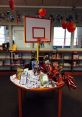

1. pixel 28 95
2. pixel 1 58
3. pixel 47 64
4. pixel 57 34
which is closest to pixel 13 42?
pixel 1 58

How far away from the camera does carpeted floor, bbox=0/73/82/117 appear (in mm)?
3553

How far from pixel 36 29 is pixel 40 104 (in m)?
1.71

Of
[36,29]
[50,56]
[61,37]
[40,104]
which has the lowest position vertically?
[40,104]

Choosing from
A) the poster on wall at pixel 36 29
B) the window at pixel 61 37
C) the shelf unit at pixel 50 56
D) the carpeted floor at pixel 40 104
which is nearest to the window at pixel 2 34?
the shelf unit at pixel 50 56

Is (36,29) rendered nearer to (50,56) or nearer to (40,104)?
(40,104)

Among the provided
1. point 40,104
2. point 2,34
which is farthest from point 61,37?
point 40,104

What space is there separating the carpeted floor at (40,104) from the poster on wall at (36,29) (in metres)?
1.46

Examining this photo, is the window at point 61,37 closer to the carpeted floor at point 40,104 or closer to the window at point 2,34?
the window at point 2,34

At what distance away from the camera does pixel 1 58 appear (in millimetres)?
7020

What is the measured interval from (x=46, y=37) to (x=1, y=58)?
3.61 metres

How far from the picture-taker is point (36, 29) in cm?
371

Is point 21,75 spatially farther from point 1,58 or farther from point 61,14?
point 61,14

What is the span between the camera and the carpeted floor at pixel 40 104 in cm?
355

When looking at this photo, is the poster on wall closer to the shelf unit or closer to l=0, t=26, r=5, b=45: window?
the shelf unit
